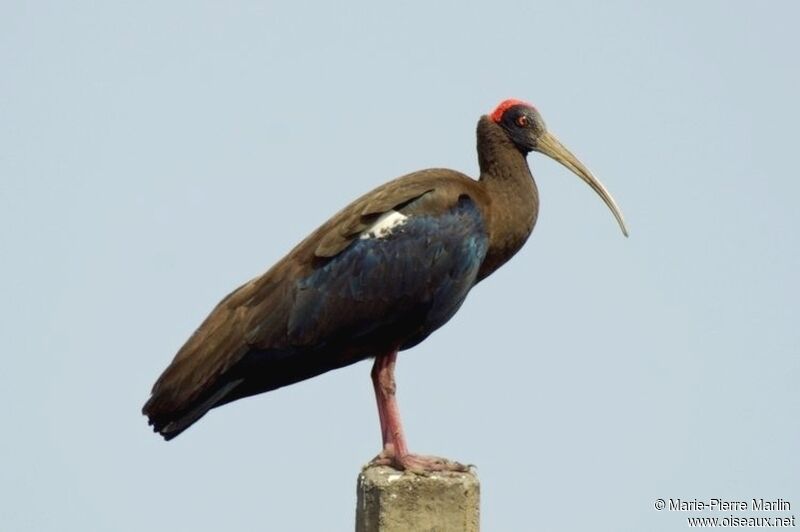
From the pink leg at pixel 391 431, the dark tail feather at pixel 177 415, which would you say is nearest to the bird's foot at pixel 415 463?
the pink leg at pixel 391 431

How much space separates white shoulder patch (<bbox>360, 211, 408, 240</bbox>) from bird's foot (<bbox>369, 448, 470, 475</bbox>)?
1427 millimetres

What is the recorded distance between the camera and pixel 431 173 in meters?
10.5

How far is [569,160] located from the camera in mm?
11391

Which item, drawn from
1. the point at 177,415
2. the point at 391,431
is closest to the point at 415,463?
the point at 391,431

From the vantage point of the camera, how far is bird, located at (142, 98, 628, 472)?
1008 centimetres

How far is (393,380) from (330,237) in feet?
3.34

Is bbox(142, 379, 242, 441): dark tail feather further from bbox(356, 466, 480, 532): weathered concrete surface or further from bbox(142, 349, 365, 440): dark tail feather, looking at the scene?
bbox(356, 466, 480, 532): weathered concrete surface

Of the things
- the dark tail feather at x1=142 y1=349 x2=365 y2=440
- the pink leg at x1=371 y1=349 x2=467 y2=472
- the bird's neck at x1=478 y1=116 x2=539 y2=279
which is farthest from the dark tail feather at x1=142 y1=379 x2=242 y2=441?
the bird's neck at x1=478 y1=116 x2=539 y2=279

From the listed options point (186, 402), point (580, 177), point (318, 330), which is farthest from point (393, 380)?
point (580, 177)

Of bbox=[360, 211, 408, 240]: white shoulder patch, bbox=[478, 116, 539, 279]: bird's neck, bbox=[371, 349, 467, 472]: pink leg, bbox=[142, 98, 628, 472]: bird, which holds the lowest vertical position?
bbox=[371, 349, 467, 472]: pink leg

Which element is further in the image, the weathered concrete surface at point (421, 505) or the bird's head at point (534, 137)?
the bird's head at point (534, 137)

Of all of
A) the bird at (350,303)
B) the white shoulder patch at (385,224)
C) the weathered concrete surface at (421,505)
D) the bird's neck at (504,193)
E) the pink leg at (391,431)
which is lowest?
the weathered concrete surface at (421,505)

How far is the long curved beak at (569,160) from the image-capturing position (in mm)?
11273

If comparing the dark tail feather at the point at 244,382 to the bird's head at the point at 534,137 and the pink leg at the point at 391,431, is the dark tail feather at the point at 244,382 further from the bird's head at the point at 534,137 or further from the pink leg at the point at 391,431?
the bird's head at the point at 534,137
